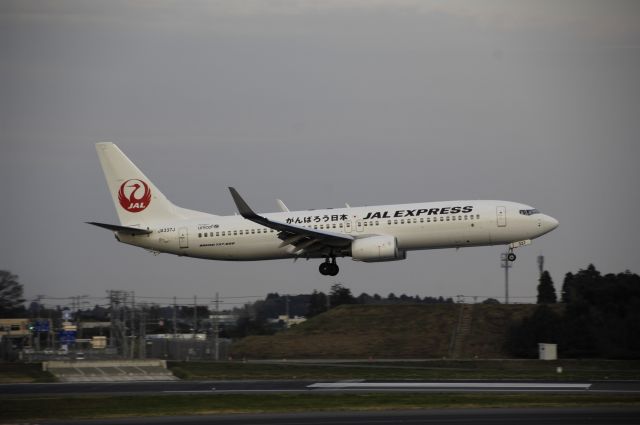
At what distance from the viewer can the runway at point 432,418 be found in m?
32.7

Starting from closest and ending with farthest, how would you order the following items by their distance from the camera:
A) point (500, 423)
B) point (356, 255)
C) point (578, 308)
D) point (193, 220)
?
point (500, 423) → point (356, 255) → point (193, 220) → point (578, 308)

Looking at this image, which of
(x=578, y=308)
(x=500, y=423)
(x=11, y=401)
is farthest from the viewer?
(x=578, y=308)

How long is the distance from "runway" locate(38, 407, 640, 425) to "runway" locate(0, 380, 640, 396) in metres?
7.40

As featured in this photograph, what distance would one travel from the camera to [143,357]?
62.8 m

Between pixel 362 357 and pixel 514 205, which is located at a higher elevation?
pixel 514 205

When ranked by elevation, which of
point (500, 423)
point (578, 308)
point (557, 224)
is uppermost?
point (557, 224)

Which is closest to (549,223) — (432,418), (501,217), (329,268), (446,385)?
(501,217)

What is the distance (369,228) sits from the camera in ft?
192

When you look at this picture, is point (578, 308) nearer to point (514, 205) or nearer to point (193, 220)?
point (514, 205)

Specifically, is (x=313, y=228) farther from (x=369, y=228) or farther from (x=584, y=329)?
(x=584, y=329)

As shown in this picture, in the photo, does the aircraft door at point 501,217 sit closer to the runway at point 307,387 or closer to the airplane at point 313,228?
the airplane at point 313,228

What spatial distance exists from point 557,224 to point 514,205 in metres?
2.82

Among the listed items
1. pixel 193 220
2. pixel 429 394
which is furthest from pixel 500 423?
pixel 193 220

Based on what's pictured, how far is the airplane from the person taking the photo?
187 ft
